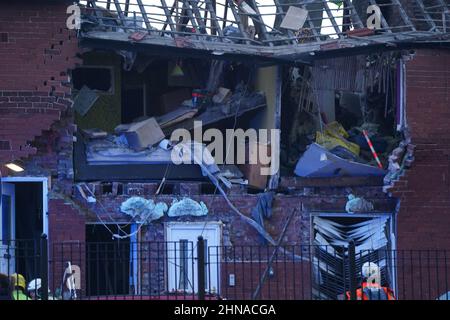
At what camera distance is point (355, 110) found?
23.2m

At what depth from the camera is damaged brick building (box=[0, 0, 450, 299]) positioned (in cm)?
2089

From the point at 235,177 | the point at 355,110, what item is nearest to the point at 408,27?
the point at 355,110

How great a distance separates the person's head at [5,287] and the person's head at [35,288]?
13.3 inches

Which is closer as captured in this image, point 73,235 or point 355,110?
point 73,235

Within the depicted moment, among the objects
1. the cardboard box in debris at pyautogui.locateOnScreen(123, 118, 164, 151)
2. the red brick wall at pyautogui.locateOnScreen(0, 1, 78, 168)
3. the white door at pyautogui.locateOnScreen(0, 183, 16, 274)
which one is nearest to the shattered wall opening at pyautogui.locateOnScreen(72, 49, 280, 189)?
the cardboard box in debris at pyautogui.locateOnScreen(123, 118, 164, 151)

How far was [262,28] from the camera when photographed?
22328 mm

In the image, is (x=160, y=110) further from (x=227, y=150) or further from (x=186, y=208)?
(x=186, y=208)

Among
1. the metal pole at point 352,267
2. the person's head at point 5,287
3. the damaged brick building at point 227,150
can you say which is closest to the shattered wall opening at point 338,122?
the damaged brick building at point 227,150

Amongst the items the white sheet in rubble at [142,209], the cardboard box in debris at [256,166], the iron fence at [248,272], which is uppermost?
the cardboard box in debris at [256,166]

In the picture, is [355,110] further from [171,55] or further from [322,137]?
[171,55]

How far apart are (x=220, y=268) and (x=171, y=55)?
359 cm

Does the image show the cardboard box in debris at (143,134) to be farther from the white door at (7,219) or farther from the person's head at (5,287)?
the person's head at (5,287)

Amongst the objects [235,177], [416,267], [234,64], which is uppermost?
[234,64]

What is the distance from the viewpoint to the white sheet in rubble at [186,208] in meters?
21.4
